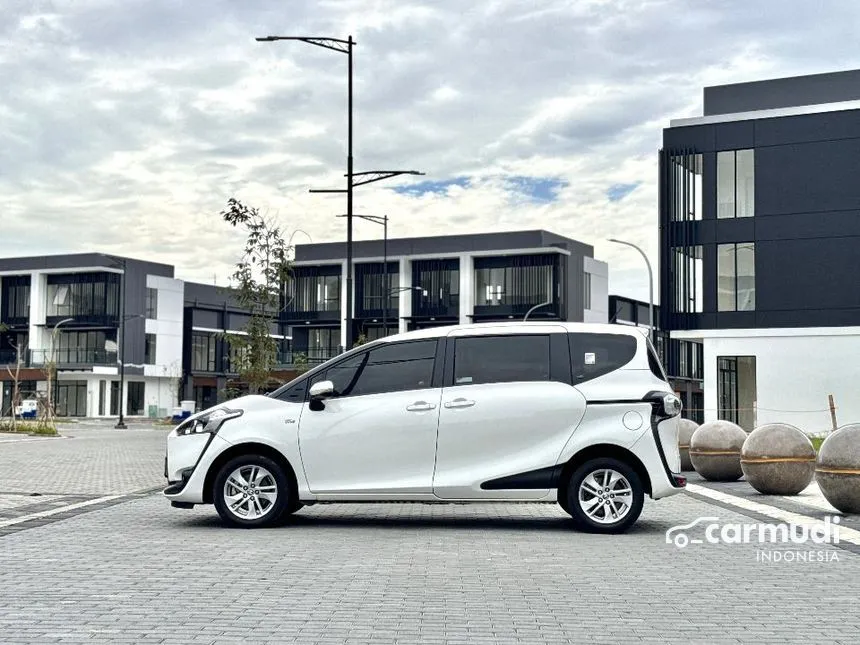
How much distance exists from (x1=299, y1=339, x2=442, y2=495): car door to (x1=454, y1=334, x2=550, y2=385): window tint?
342 mm

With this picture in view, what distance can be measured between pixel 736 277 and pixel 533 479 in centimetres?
3656

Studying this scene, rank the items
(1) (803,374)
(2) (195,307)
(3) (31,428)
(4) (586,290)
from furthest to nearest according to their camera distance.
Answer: (2) (195,307) < (4) (586,290) < (3) (31,428) < (1) (803,374)

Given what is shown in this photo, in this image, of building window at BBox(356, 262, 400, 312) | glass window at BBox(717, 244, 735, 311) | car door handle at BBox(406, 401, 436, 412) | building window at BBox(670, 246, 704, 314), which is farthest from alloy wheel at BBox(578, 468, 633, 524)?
building window at BBox(356, 262, 400, 312)

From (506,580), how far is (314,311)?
81.1 metres

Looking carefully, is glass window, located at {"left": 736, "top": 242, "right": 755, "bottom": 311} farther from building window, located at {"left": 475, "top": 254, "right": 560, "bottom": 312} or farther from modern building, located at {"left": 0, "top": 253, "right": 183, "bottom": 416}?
modern building, located at {"left": 0, "top": 253, "right": 183, "bottom": 416}

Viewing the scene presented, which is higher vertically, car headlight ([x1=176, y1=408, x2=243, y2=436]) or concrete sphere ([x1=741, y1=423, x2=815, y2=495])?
car headlight ([x1=176, y1=408, x2=243, y2=436])

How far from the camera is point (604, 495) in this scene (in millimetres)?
12062

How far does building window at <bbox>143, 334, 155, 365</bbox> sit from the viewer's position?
316ft

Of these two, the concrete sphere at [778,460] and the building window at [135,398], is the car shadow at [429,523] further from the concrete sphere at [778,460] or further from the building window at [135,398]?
the building window at [135,398]

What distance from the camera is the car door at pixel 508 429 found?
12.1 m

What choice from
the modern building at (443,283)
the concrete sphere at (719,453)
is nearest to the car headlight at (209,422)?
the concrete sphere at (719,453)

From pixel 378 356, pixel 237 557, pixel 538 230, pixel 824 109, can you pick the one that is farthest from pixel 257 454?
pixel 538 230

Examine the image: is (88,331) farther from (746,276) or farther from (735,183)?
(746,276)

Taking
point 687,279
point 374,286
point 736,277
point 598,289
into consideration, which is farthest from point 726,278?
point 598,289
